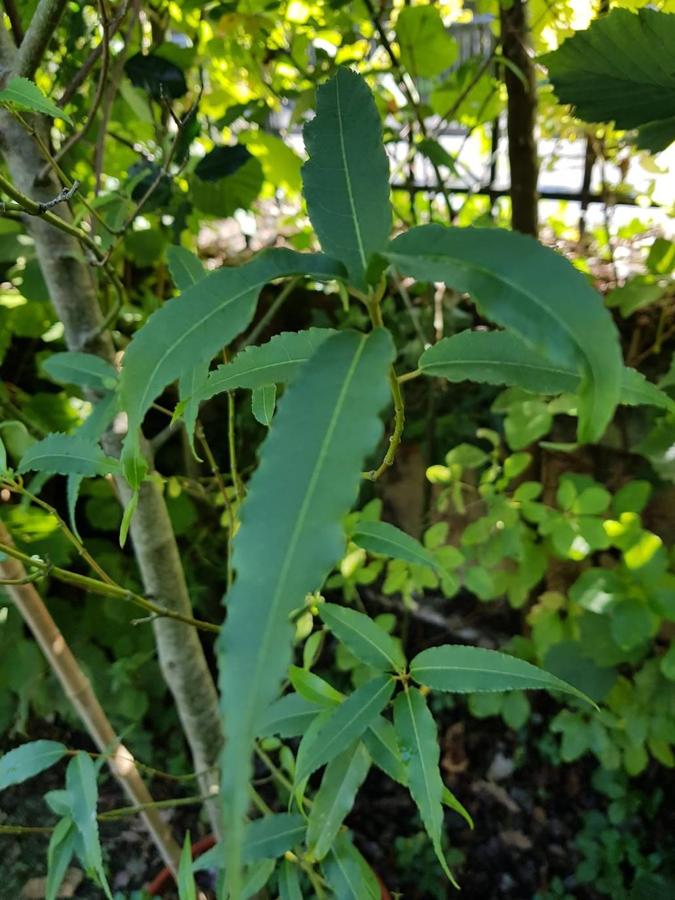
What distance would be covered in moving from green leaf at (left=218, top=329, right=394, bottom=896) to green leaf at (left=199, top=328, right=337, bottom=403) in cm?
15

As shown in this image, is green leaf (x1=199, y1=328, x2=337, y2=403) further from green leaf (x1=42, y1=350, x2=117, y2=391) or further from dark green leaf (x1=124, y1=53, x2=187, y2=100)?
dark green leaf (x1=124, y1=53, x2=187, y2=100)

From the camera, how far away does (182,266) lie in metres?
0.66

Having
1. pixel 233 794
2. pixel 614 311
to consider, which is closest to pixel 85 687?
pixel 233 794

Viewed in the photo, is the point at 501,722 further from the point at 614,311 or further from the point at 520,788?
the point at 614,311

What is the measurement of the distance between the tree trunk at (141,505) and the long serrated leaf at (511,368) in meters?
0.54

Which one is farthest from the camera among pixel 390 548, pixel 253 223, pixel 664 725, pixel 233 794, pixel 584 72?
pixel 253 223

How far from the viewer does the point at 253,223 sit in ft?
6.09

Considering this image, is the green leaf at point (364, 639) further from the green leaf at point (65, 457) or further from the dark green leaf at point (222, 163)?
the dark green leaf at point (222, 163)

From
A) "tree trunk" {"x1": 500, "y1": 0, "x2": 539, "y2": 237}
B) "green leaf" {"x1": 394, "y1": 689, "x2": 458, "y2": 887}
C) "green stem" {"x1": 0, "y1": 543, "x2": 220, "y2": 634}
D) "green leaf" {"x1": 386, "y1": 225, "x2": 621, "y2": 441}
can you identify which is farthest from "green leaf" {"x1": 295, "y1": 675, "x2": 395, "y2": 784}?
"tree trunk" {"x1": 500, "y1": 0, "x2": 539, "y2": 237}

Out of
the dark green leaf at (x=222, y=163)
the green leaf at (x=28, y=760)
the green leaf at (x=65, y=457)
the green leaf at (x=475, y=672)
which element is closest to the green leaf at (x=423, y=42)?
the dark green leaf at (x=222, y=163)

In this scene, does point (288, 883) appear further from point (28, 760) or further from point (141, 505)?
point (141, 505)

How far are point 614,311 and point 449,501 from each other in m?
0.54

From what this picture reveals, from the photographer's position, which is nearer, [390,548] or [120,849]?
[390,548]

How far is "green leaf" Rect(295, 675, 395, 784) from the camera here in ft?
1.78
